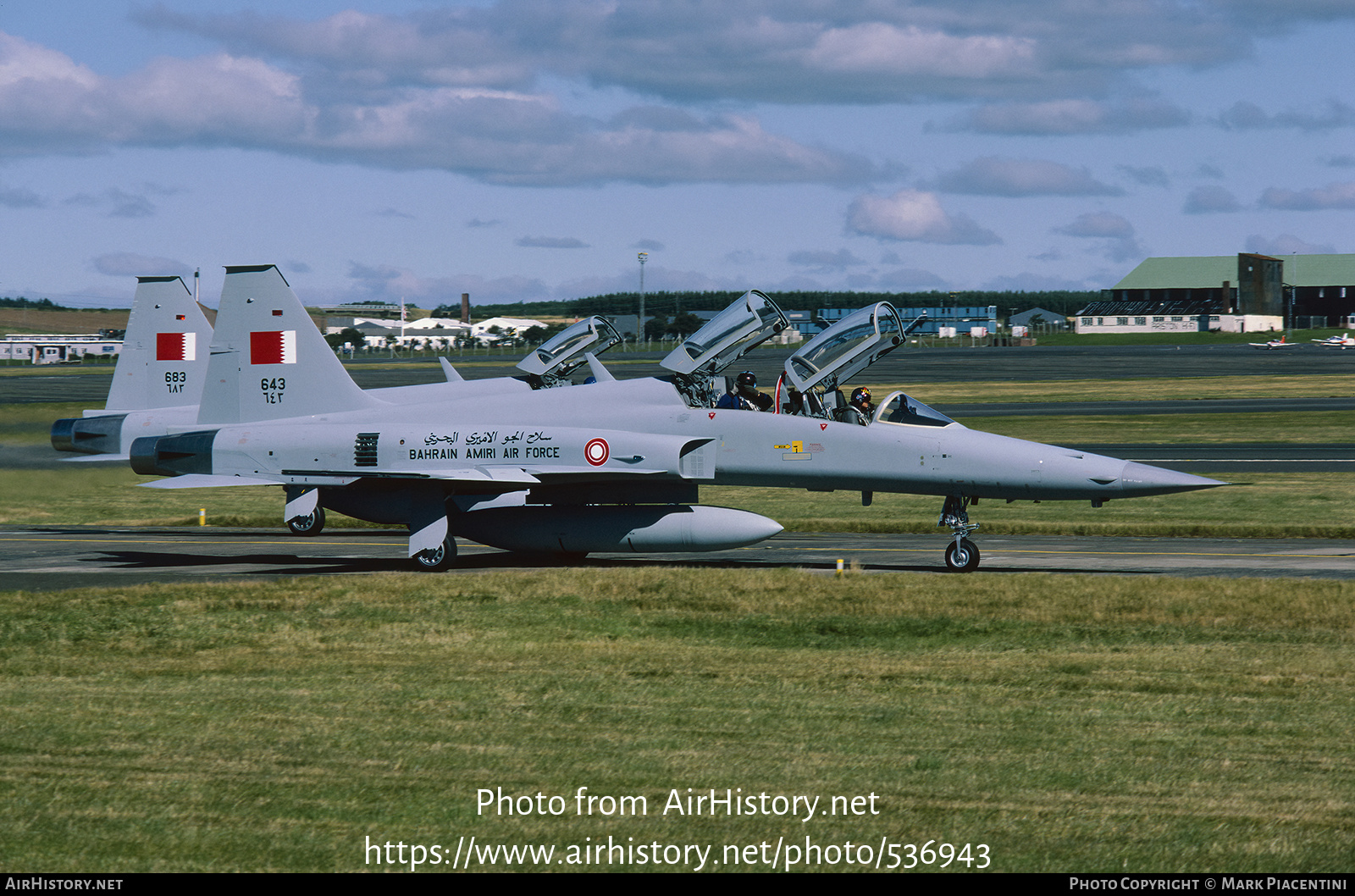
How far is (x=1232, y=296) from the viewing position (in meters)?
166

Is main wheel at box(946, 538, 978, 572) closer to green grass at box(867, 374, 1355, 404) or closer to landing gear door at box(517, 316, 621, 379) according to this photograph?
landing gear door at box(517, 316, 621, 379)

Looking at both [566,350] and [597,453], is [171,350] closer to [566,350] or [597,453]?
[566,350]

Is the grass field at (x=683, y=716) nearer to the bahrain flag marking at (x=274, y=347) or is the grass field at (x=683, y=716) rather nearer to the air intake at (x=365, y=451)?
the air intake at (x=365, y=451)

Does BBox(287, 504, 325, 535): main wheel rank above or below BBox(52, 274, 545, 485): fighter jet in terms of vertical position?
below

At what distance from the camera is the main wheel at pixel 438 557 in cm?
2061

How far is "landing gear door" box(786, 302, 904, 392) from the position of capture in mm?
20016

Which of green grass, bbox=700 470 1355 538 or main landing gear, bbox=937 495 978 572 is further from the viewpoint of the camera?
green grass, bbox=700 470 1355 538

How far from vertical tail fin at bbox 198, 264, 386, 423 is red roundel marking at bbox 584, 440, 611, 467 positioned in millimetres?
4508

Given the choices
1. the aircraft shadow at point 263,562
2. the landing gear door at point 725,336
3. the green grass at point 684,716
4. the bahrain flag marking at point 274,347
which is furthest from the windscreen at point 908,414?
the bahrain flag marking at point 274,347

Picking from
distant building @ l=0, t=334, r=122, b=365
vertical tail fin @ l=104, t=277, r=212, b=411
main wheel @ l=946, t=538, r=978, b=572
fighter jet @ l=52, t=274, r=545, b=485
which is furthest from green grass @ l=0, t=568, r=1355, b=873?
distant building @ l=0, t=334, r=122, b=365

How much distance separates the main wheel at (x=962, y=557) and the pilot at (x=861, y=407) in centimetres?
232

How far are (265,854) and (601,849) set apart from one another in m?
1.81

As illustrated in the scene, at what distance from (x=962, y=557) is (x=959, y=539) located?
323 mm

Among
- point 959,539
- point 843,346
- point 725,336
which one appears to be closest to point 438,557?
point 725,336
